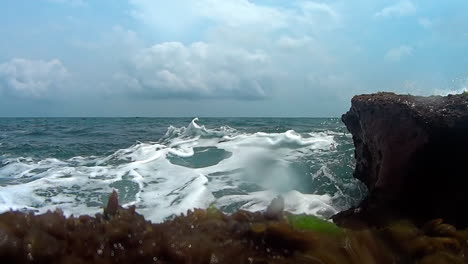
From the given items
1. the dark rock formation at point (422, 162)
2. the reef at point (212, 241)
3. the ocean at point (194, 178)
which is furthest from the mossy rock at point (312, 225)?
the ocean at point (194, 178)

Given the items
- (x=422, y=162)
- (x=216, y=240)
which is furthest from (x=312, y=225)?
(x=422, y=162)

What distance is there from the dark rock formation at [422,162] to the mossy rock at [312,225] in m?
2.19

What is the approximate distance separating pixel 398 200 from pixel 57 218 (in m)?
3.90

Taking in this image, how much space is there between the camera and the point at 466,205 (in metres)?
4.05

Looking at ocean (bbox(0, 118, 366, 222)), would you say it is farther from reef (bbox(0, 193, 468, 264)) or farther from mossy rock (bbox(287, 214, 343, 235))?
reef (bbox(0, 193, 468, 264))

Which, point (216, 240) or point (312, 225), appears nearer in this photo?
point (216, 240)

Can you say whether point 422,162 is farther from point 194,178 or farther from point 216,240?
point 194,178

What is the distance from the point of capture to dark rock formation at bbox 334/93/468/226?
4.25 metres

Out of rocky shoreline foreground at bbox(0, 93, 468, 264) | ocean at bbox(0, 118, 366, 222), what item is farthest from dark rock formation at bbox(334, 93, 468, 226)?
rocky shoreline foreground at bbox(0, 93, 468, 264)

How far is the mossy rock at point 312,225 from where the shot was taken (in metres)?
2.09

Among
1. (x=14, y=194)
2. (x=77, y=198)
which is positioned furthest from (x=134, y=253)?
(x=14, y=194)

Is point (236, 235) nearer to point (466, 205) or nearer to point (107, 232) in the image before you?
point (107, 232)

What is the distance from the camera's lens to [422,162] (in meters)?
4.43

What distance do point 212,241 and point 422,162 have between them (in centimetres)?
353
